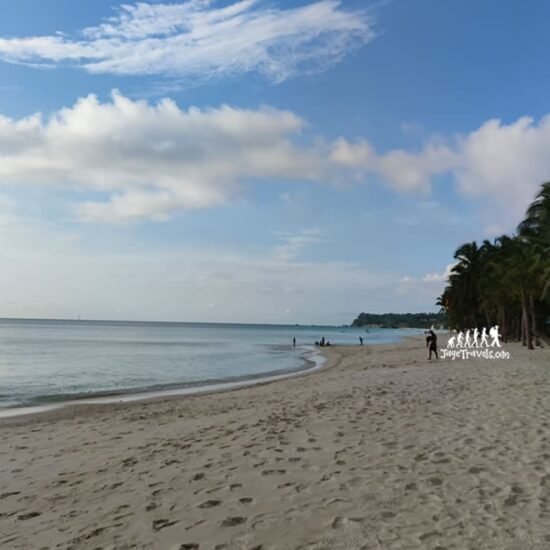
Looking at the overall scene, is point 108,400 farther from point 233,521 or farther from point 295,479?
point 233,521

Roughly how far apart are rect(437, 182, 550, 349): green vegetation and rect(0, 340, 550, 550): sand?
20959 millimetres

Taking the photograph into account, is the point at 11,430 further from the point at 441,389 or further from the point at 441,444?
the point at 441,389

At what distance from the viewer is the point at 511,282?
114ft

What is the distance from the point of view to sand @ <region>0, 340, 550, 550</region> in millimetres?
4527

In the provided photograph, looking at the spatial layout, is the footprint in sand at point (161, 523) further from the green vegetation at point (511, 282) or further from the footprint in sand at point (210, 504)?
the green vegetation at point (511, 282)

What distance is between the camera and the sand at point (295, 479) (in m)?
4.53

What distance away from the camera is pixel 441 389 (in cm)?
1365

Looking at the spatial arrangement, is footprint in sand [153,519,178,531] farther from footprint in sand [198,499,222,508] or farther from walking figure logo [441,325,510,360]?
walking figure logo [441,325,510,360]

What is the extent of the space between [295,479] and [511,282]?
32.6 meters

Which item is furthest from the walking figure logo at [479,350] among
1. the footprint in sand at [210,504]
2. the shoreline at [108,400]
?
the footprint in sand at [210,504]

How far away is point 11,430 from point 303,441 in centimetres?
718

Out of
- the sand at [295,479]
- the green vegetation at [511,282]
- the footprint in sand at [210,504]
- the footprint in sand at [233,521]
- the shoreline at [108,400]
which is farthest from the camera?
the green vegetation at [511,282]

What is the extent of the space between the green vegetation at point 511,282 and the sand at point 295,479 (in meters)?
21.0

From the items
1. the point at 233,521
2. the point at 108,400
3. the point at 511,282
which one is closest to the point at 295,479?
the point at 233,521
